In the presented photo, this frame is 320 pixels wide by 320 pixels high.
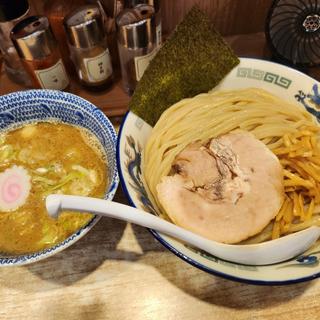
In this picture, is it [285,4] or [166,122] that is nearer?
[166,122]

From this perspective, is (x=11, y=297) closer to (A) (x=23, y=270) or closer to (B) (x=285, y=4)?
(A) (x=23, y=270)

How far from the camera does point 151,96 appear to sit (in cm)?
118

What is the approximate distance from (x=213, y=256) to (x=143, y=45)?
0.80 m

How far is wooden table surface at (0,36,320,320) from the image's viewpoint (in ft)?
3.35

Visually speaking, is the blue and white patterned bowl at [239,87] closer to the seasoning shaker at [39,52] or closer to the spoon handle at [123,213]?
the spoon handle at [123,213]

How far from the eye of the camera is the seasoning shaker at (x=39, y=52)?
1.25 metres

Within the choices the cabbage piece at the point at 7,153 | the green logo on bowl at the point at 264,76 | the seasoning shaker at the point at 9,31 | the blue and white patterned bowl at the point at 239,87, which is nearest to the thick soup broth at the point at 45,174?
the cabbage piece at the point at 7,153

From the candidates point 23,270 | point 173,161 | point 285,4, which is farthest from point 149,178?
point 285,4

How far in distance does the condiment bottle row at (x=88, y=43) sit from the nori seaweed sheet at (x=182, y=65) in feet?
0.55

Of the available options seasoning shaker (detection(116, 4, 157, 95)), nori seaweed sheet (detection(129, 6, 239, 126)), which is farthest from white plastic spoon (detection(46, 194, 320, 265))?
seasoning shaker (detection(116, 4, 157, 95))

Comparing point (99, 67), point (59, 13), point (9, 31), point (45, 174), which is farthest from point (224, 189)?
point (9, 31)

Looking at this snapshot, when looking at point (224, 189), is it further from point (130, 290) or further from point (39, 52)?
point (39, 52)

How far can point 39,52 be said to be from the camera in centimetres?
130

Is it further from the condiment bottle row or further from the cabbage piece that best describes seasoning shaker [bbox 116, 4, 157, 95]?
the cabbage piece
